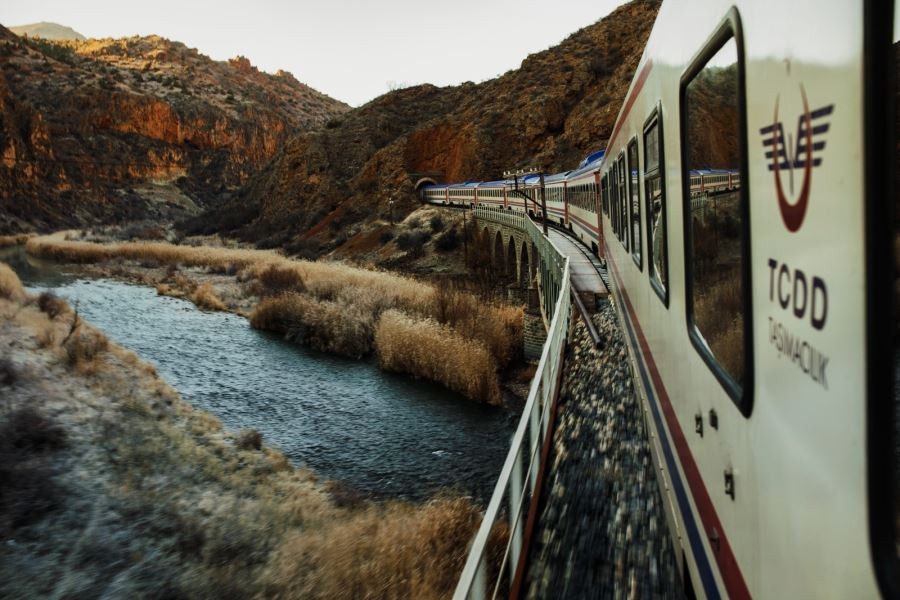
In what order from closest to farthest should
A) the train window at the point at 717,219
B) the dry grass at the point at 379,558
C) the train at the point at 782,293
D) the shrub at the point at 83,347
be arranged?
the train at the point at 782,293 < the train window at the point at 717,219 < the dry grass at the point at 379,558 < the shrub at the point at 83,347

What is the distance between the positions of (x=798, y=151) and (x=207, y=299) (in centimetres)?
3187

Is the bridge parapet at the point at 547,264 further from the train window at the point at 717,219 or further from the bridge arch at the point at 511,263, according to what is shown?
the train window at the point at 717,219

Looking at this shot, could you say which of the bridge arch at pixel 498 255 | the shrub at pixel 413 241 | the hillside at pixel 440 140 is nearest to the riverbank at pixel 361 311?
the shrub at pixel 413 241

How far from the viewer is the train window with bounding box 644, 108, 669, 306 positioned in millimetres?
4430

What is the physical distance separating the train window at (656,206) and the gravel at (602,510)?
2.03m

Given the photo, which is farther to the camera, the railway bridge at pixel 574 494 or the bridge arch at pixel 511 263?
the bridge arch at pixel 511 263

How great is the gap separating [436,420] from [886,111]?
1556 cm

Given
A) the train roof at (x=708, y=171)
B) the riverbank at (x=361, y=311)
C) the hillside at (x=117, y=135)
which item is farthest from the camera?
the hillside at (x=117, y=135)

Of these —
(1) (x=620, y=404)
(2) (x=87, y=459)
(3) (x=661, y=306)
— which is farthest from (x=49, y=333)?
(3) (x=661, y=306)

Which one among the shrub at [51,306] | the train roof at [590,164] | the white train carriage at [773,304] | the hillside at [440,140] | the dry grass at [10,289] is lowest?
the shrub at [51,306]

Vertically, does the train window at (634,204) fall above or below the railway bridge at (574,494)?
above

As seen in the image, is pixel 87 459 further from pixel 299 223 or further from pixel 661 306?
pixel 299 223

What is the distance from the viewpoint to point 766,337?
7.04 feet

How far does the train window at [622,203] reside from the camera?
26.8ft
